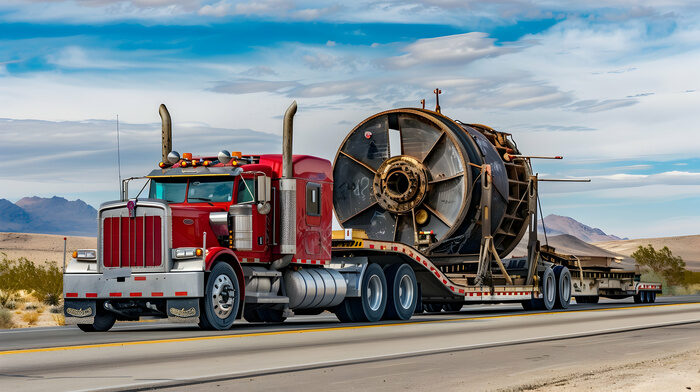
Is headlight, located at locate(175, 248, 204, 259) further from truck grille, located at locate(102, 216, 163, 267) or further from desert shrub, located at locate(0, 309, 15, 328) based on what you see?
desert shrub, located at locate(0, 309, 15, 328)

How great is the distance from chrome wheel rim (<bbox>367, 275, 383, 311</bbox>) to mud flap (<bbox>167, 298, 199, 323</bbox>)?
5511 millimetres

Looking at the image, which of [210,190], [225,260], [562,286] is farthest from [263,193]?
[562,286]

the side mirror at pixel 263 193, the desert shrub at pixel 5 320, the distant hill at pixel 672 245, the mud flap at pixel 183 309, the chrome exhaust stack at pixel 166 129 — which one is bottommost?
the desert shrub at pixel 5 320

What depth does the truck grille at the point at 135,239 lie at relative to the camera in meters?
16.5

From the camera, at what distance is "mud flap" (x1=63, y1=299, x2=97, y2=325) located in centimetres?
1666

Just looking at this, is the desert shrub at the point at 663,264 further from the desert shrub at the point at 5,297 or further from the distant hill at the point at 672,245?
the distant hill at the point at 672,245

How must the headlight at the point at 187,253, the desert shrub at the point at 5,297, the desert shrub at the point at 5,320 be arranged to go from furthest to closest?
the desert shrub at the point at 5,297 → the desert shrub at the point at 5,320 → the headlight at the point at 187,253

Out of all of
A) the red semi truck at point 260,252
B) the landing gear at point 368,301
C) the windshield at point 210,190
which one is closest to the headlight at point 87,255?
the red semi truck at point 260,252

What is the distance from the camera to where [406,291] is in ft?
71.7

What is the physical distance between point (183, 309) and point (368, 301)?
5.48 meters

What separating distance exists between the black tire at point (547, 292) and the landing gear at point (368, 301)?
7.84 m

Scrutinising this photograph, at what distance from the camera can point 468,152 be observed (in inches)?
993

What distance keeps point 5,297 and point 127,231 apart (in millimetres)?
16445

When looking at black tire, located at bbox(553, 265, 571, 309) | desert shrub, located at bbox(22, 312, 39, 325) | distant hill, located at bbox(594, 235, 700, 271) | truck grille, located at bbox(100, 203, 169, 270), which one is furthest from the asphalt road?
distant hill, located at bbox(594, 235, 700, 271)
